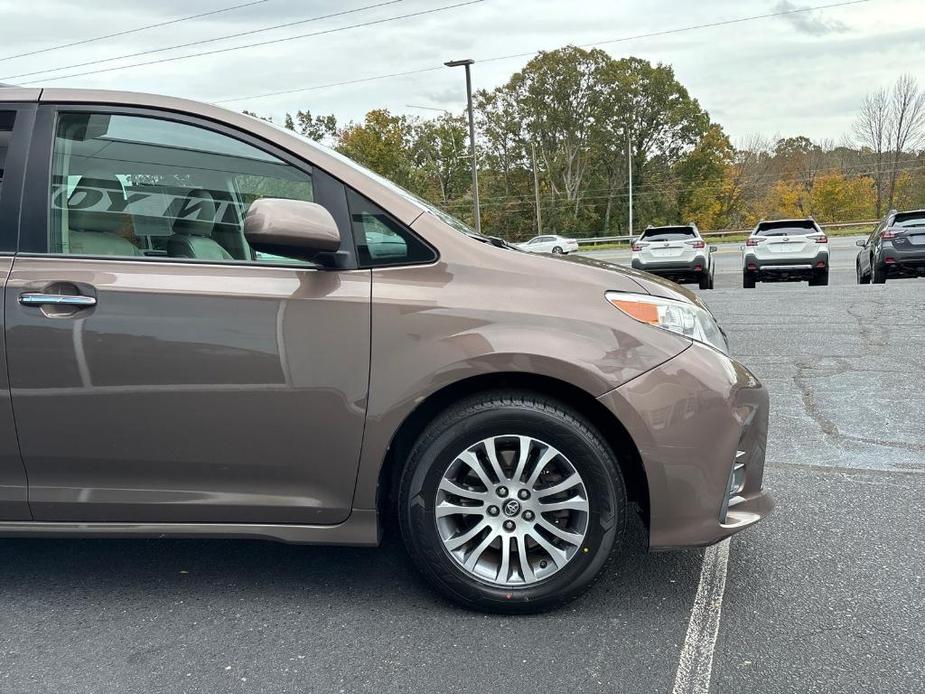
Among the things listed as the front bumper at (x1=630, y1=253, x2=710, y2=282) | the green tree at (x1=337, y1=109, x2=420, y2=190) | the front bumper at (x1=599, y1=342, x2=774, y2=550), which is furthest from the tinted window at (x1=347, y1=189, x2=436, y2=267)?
the green tree at (x1=337, y1=109, x2=420, y2=190)

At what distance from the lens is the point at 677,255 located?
1582 cm

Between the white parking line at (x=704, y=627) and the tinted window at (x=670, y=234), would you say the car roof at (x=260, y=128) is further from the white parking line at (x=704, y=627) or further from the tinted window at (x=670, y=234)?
the tinted window at (x=670, y=234)

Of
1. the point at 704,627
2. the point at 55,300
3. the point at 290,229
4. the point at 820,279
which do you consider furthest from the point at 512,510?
the point at 820,279

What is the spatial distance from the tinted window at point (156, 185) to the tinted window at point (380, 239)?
19 cm

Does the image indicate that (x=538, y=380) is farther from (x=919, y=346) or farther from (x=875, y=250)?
(x=875, y=250)

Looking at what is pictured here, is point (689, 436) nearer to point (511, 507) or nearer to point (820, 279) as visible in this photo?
point (511, 507)

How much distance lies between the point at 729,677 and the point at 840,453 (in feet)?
8.37

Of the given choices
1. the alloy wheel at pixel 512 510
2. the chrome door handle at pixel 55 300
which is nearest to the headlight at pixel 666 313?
the alloy wheel at pixel 512 510

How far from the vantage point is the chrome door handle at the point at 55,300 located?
8.40ft

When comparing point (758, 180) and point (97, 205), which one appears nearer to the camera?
point (97, 205)

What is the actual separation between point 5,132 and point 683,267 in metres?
14.4

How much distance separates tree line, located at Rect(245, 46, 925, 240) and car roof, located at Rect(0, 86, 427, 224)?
50.0m

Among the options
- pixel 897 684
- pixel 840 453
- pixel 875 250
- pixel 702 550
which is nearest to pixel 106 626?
pixel 702 550

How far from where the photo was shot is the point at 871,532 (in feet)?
10.8
